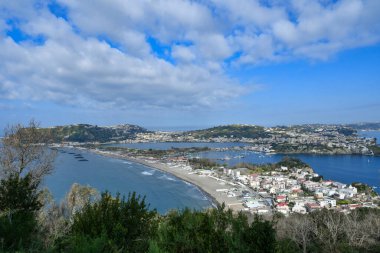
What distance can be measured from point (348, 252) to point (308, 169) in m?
41.4

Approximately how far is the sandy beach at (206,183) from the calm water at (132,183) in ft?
3.19

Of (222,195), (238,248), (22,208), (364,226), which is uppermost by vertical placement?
(22,208)

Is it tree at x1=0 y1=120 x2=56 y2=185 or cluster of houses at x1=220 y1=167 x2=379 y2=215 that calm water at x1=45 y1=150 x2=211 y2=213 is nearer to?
cluster of houses at x1=220 y1=167 x2=379 y2=215

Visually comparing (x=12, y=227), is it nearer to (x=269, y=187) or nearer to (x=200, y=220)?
(x=200, y=220)

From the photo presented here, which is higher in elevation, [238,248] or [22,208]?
[22,208]

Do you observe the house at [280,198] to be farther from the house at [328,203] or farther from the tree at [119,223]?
the tree at [119,223]

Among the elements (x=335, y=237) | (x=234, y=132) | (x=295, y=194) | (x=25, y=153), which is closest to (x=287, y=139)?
(x=234, y=132)

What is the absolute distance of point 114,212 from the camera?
5.84m

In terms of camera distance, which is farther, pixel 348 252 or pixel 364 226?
pixel 364 226

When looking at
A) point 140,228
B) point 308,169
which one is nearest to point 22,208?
point 140,228

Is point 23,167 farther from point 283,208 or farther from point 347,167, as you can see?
point 347,167

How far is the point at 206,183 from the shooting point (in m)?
38.7

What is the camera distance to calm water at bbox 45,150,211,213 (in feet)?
98.2

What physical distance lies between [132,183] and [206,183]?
28.3 feet
